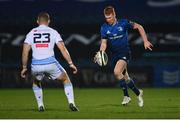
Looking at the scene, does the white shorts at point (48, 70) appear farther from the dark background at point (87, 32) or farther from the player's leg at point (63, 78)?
the dark background at point (87, 32)

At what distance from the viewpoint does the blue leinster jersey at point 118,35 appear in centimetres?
1382

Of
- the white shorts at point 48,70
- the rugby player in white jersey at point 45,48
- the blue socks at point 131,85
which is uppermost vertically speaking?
the rugby player in white jersey at point 45,48

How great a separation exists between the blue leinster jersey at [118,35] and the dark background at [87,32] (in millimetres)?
9434

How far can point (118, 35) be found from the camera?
13.9 metres

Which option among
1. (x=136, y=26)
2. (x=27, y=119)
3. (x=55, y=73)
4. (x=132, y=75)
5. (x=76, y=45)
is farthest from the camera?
(x=76, y=45)

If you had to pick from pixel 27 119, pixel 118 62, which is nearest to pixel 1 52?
pixel 118 62

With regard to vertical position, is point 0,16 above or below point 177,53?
above

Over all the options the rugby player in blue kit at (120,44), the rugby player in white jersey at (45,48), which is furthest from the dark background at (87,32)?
the rugby player in white jersey at (45,48)

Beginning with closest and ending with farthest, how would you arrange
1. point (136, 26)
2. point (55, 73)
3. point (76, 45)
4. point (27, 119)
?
1. point (27, 119)
2. point (55, 73)
3. point (136, 26)
4. point (76, 45)

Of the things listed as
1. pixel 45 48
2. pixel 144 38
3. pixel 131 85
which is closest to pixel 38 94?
pixel 45 48

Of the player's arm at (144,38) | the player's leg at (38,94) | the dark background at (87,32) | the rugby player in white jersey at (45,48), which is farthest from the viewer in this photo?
the dark background at (87,32)

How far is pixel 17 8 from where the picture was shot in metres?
25.1

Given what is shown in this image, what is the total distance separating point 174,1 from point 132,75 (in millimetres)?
3707

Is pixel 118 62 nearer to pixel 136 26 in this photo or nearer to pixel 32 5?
pixel 136 26
